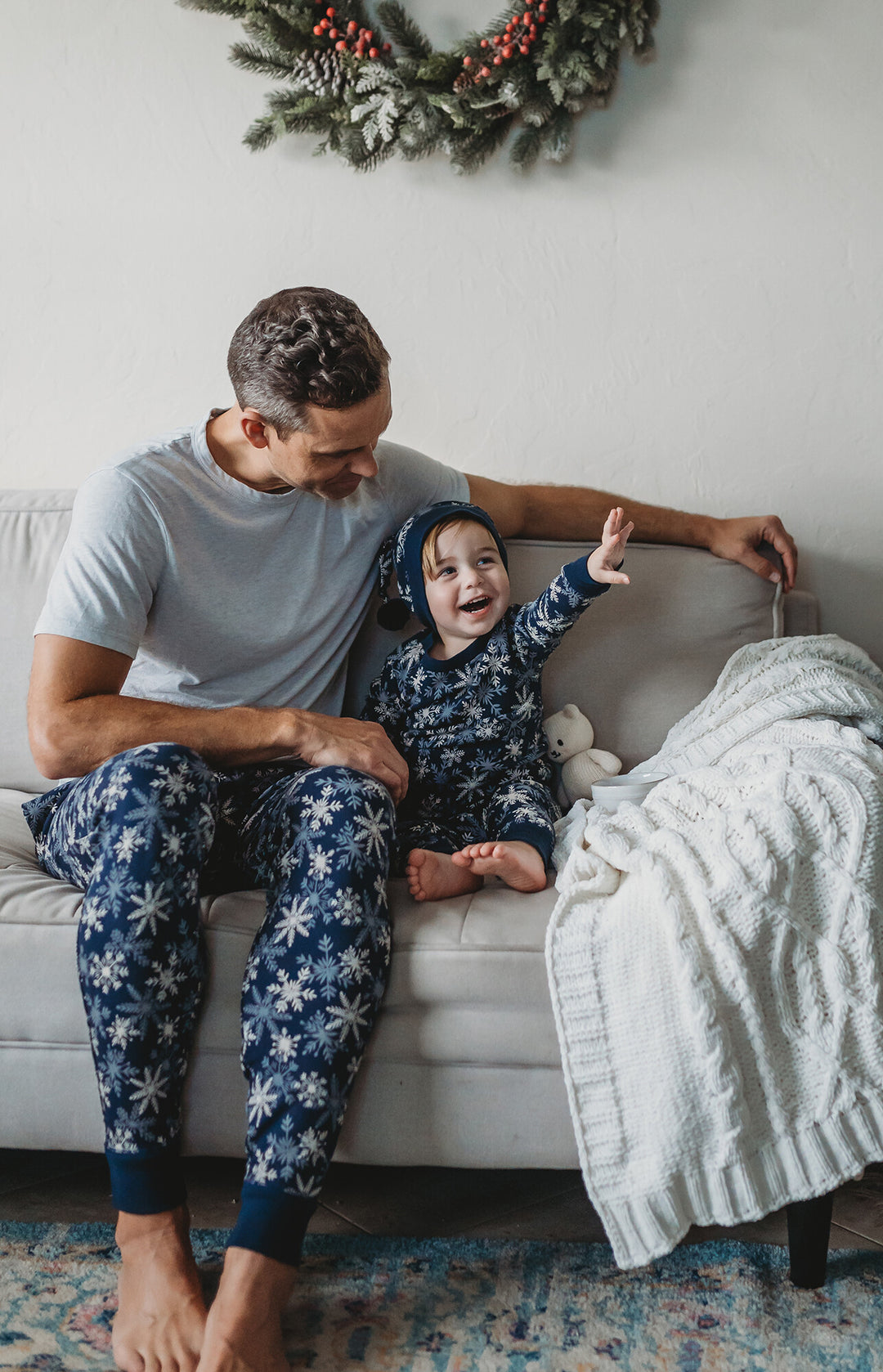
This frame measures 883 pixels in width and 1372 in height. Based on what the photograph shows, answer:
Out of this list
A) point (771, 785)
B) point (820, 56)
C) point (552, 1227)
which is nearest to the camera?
point (771, 785)

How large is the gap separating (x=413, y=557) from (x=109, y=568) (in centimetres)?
41

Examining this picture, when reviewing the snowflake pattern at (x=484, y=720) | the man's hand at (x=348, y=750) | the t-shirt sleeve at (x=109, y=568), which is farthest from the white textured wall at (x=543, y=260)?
the man's hand at (x=348, y=750)

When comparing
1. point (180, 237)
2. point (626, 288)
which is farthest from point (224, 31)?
point (626, 288)

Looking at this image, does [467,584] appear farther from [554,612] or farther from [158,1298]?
[158,1298]

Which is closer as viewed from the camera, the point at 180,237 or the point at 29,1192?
the point at 29,1192

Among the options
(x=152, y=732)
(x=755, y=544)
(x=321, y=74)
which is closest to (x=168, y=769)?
(x=152, y=732)

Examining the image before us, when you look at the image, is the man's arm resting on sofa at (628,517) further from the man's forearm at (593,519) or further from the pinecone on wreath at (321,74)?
the pinecone on wreath at (321,74)

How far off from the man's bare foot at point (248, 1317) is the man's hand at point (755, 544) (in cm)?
113

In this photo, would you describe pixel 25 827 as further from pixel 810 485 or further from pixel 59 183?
pixel 810 485

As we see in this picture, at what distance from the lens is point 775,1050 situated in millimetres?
1002

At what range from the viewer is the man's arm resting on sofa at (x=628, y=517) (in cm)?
161

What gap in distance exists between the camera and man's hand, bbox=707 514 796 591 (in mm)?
1604

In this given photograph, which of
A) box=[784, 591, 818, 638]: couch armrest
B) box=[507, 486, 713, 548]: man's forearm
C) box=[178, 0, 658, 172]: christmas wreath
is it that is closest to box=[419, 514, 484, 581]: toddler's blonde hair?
box=[507, 486, 713, 548]: man's forearm

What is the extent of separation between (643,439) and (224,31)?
995mm
